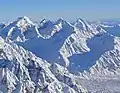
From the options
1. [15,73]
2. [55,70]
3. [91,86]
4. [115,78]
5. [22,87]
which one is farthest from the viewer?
[115,78]

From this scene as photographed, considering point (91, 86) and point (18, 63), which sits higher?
point (18, 63)

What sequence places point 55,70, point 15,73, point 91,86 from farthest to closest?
point 91,86
point 55,70
point 15,73

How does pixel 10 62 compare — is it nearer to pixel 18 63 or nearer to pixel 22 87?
pixel 18 63

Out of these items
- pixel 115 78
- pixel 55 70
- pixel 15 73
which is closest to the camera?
pixel 15 73

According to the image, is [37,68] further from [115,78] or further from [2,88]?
[115,78]

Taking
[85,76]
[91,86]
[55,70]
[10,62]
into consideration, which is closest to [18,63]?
[10,62]

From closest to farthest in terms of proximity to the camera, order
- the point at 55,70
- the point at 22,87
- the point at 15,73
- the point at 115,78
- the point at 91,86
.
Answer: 1. the point at 22,87
2. the point at 15,73
3. the point at 55,70
4. the point at 91,86
5. the point at 115,78

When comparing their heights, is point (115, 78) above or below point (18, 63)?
below

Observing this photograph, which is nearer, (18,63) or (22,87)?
(22,87)

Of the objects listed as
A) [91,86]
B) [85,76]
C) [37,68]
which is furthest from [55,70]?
[85,76]
